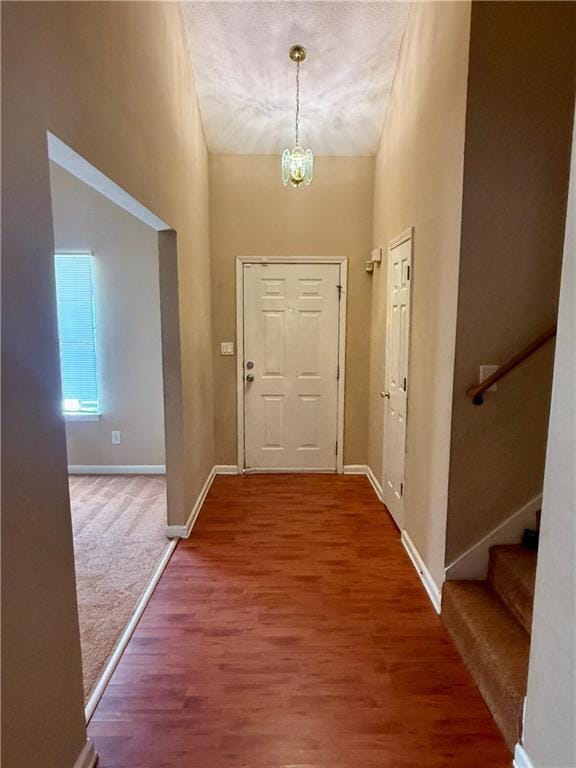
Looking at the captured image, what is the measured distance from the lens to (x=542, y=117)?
2.05m

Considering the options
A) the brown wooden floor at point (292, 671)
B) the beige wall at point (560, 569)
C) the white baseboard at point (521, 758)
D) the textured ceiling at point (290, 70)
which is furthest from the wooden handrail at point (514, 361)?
the textured ceiling at point (290, 70)

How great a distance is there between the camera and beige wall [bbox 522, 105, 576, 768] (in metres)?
1.27

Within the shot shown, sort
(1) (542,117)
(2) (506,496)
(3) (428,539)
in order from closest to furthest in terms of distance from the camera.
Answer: (1) (542,117)
(2) (506,496)
(3) (428,539)

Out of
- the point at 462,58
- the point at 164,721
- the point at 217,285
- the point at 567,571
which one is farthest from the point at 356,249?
the point at 164,721

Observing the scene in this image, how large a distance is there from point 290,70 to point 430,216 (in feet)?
5.74

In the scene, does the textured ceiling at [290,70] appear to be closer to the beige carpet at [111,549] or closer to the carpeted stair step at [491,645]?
the beige carpet at [111,549]

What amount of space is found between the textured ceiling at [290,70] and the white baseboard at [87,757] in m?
3.99

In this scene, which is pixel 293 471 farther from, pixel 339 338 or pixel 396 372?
pixel 396 372

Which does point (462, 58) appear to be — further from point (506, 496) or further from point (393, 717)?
point (393, 717)

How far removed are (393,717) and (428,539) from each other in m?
1.00

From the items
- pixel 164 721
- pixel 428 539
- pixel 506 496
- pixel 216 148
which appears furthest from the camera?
pixel 216 148

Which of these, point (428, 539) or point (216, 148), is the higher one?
point (216, 148)

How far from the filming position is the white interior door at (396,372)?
10.3 feet

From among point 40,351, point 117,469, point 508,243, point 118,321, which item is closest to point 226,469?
point 117,469
